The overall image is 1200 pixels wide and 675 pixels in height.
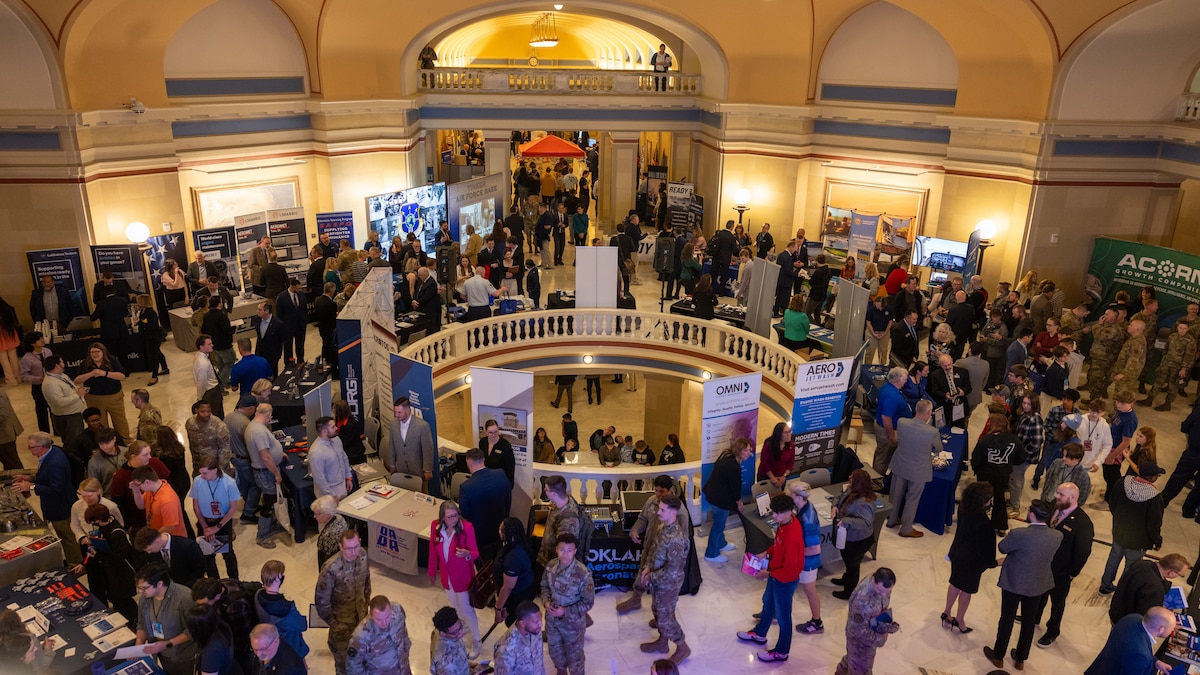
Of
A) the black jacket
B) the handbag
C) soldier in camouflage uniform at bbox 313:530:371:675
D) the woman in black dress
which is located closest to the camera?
soldier in camouflage uniform at bbox 313:530:371:675

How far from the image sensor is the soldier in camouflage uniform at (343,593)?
558 cm

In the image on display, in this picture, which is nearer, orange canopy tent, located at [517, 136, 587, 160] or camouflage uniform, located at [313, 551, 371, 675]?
camouflage uniform, located at [313, 551, 371, 675]

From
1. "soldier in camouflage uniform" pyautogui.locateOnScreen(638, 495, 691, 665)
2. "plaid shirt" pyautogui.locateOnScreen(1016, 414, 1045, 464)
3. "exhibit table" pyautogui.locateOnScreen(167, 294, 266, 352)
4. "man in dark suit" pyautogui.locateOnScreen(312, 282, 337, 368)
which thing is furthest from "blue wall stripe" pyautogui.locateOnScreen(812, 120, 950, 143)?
"soldier in camouflage uniform" pyautogui.locateOnScreen(638, 495, 691, 665)

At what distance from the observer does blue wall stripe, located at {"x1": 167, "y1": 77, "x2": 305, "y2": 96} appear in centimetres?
1377

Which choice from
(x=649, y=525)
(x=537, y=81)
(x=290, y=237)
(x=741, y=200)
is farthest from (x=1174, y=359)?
(x=290, y=237)

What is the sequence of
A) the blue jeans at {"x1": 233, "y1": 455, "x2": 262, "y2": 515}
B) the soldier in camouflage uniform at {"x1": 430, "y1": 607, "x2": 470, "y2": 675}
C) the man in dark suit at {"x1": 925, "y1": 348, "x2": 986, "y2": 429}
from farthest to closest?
the man in dark suit at {"x1": 925, "y1": 348, "x2": 986, "y2": 429}
the blue jeans at {"x1": 233, "y1": 455, "x2": 262, "y2": 515}
the soldier in camouflage uniform at {"x1": 430, "y1": 607, "x2": 470, "y2": 675}

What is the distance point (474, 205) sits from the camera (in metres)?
16.5

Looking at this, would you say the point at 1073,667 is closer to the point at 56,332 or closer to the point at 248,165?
the point at 56,332

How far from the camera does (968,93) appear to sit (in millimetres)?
14172

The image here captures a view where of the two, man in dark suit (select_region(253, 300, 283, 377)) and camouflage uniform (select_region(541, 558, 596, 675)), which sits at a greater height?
man in dark suit (select_region(253, 300, 283, 377))

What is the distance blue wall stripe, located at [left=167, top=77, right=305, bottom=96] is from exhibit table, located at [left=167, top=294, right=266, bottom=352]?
379 cm

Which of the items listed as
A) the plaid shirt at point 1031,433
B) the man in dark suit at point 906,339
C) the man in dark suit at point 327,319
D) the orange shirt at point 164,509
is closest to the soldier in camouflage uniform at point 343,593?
the orange shirt at point 164,509

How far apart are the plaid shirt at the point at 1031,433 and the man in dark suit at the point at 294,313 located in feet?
27.5

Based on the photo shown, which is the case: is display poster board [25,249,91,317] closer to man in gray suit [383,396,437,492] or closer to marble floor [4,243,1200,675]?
marble floor [4,243,1200,675]
